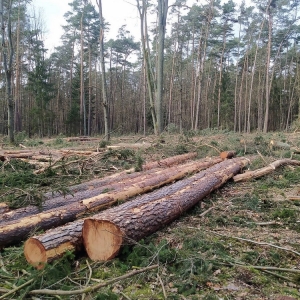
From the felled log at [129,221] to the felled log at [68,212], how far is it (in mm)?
764

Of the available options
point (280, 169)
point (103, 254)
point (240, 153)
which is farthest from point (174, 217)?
point (240, 153)

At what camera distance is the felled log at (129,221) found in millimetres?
3043

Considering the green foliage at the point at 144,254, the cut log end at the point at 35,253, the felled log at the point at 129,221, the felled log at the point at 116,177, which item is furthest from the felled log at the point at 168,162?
the cut log end at the point at 35,253

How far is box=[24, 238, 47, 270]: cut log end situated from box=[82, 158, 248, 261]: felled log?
0.47 meters

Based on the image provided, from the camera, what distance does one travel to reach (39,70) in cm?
2922

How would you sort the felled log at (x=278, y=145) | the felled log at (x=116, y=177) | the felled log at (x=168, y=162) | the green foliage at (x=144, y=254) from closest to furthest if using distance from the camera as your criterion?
the green foliage at (x=144, y=254) < the felled log at (x=116, y=177) < the felled log at (x=168, y=162) < the felled log at (x=278, y=145)

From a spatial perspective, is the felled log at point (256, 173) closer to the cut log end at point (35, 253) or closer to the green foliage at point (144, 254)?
the green foliage at point (144, 254)

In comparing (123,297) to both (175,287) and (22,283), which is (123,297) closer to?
(175,287)

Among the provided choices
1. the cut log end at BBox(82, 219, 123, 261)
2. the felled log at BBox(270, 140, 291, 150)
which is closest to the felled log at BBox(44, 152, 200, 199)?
the cut log end at BBox(82, 219, 123, 261)

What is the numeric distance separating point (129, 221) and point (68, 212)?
3.87ft

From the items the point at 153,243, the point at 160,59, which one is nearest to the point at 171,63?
the point at 160,59

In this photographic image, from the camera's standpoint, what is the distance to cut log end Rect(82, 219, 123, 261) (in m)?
3.03

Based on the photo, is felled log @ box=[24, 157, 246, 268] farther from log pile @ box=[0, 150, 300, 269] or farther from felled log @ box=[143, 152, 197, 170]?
felled log @ box=[143, 152, 197, 170]

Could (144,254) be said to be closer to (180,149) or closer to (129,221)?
(129,221)
